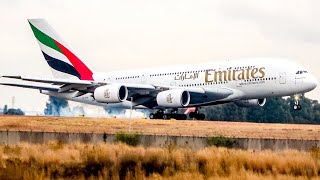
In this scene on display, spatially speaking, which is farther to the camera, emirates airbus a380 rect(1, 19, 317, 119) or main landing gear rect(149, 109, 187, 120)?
main landing gear rect(149, 109, 187, 120)

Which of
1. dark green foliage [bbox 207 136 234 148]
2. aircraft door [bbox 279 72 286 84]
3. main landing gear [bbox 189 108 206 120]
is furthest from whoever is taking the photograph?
main landing gear [bbox 189 108 206 120]

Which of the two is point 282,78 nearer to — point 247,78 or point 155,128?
point 247,78

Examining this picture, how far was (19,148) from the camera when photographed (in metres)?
37.5

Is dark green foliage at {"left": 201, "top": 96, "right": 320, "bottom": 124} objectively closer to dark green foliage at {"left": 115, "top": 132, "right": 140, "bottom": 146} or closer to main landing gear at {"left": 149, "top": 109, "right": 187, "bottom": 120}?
main landing gear at {"left": 149, "top": 109, "right": 187, "bottom": 120}

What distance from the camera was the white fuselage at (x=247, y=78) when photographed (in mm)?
64750

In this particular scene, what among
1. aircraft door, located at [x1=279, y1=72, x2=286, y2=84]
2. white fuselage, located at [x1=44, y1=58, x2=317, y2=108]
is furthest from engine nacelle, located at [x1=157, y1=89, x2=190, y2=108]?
aircraft door, located at [x1=279, y1=72, x2=286, y2=84]

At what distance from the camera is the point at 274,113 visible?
307 ft

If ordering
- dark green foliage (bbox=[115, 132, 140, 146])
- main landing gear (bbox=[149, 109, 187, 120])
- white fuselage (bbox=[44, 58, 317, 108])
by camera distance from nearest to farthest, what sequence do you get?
dark green foliage (bbox=[115, 132, 140, 146]) < white fuselage (bbox=[44, 58, 317, 108]) < main landing gear (bbox=[149, 109, 187, 120])

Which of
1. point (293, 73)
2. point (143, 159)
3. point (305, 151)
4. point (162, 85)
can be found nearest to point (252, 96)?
point (293, 73)

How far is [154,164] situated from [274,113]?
61.7m

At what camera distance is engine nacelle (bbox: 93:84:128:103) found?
6619 centimetres

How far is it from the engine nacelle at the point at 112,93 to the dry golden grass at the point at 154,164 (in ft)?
95.4

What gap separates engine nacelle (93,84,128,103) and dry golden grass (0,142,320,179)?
2906cm

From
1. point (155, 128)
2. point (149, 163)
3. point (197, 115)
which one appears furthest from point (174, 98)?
point (149, 163)
